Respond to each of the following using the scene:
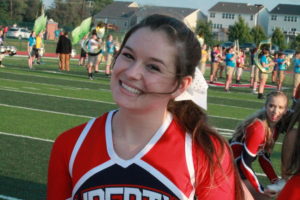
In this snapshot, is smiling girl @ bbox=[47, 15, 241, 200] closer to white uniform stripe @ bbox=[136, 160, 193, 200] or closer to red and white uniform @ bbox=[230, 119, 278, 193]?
white uniform stripe @ bbox=[136, 160, 193, 200]

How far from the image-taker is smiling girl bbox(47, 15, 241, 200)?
2.18 m

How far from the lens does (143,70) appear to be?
7.06 ft

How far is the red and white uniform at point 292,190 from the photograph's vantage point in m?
1.99

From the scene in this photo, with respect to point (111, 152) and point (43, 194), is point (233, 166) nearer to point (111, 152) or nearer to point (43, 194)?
point (111, 152)

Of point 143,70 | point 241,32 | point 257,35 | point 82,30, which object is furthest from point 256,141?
point 257,35

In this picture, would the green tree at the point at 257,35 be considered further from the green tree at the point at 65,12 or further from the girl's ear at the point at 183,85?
the girl's ear at the point at 183,85

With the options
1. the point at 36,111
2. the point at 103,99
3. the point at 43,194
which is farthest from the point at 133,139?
the point at 103,99

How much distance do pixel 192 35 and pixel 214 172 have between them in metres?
0.53

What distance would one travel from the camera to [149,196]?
218 cm

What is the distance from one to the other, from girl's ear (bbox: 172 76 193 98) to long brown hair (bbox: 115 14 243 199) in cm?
2

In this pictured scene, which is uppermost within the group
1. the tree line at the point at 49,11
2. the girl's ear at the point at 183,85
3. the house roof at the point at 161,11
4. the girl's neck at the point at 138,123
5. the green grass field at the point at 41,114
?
the tree line at the point at 49,11

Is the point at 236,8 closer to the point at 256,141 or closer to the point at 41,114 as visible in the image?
the point at 41,114

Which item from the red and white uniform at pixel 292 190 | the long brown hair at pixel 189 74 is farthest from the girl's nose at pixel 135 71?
the red and white uniform at pixel 292 190

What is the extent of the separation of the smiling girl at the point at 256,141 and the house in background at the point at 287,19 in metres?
126
